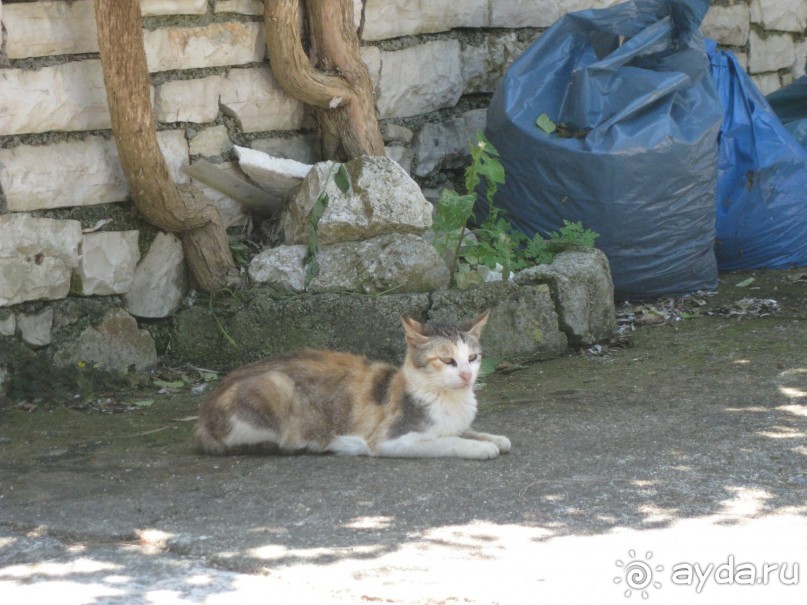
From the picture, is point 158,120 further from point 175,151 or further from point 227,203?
point 227,203

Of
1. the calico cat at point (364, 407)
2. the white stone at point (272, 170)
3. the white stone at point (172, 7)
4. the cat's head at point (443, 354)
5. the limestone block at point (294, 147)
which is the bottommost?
the calico cat at point (364, 407)

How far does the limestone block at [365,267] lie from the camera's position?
18.4 feet

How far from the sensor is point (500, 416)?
15.9ft

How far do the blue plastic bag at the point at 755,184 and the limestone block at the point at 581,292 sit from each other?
147 cm

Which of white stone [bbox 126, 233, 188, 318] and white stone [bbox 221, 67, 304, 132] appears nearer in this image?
white stone [bbox 126, 233, 188, 318]

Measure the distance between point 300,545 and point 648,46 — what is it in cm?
420

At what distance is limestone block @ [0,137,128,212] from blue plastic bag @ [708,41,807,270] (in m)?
3.65

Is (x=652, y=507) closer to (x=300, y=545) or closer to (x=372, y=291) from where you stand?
(x=300, y=545)

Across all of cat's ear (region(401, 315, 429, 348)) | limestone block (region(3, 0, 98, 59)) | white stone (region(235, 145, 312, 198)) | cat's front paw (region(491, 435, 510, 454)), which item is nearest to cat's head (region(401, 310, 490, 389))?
cat's ear (region(401, 315, 429, 348))

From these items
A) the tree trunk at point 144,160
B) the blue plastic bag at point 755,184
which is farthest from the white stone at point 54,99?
the blue plastic bag at point 755,184

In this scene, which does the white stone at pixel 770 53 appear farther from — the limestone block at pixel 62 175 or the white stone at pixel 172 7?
the limestone block at pixel 62 175

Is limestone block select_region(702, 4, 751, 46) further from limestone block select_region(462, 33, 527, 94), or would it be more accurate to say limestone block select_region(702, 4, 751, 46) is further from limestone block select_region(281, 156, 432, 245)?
limestone block select_region(281, 156, 432, 245)

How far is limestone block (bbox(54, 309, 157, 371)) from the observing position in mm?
5410

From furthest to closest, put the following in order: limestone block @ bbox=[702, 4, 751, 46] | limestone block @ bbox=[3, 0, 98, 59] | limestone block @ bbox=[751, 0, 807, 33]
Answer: limestone block @ bbox=[751, 0, 807, 33] → limestone block @ bbox=[702, 4, 751, 46] → limestone block @ bbox=[3, 0, 98, 59]
